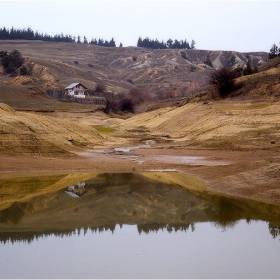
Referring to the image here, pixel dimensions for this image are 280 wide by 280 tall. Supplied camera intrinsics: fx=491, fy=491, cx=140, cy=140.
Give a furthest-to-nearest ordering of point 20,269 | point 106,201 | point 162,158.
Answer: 1. point 162,158
2. point 106,201
3. point 20,269

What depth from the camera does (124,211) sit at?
17.3 m

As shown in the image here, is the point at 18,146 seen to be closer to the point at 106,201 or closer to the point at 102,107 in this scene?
the point at 106,201

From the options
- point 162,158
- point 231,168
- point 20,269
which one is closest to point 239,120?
point 162,158

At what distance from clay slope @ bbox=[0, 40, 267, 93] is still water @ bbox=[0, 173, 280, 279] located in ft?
290

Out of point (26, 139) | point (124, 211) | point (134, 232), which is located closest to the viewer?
point (134, 232)

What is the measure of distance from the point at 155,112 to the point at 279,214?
5365 centimetres

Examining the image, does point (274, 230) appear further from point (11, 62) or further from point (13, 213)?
point (11, 62)

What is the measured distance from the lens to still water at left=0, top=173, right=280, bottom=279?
11078mm

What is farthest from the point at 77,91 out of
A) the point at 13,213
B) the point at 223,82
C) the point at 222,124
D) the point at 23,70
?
the point at 13,213

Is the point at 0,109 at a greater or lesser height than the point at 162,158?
greater

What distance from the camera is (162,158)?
3231cm

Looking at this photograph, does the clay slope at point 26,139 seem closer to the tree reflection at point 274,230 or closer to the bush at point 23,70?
the tree reflection at point 274,230

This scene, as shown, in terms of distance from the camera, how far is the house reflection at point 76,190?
2084 centimetres

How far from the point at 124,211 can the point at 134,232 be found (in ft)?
9.79
